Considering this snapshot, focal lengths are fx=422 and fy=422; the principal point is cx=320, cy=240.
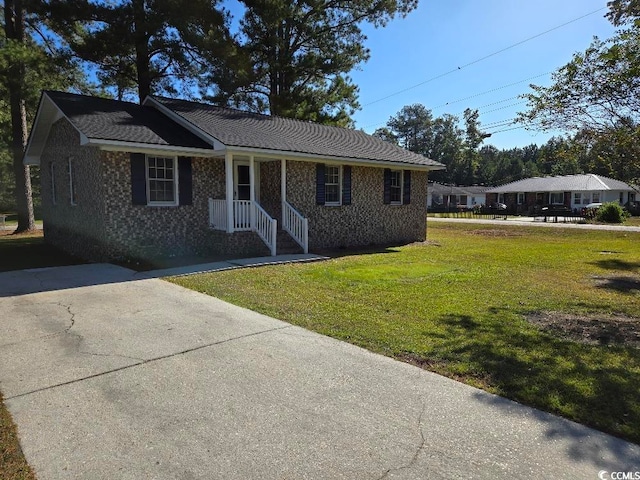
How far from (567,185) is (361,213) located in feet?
112

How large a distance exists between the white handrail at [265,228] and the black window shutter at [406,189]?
6.53m

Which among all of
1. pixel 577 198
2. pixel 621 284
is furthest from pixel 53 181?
pixel 577 198

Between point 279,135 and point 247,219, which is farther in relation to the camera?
point 279,135

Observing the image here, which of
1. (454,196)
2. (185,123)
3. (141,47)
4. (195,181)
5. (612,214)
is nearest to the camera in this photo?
(195,181)

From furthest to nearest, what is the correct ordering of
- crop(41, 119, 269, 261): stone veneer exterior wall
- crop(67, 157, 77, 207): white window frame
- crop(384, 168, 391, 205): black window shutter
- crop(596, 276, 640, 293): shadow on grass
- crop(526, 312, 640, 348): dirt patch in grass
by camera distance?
crop(384, 168, 391, 205): black window shutter → crop(67, 157, 77, 207): white window frame → crop(41, 119, 269, 261): stone veneer exterior wall → crop(596, 276, 640, 293): shadow on grass → crop(526, 312, 640, 348): dirt patch in grass

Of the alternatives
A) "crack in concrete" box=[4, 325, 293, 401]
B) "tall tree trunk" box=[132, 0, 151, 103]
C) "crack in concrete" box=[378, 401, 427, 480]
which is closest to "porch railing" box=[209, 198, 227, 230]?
"crack in concrete" box=[4, 325, 293, 401]

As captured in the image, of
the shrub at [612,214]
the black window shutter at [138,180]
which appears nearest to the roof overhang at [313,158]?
the black window shutter at [138,180]

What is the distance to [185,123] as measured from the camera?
40.5 ft

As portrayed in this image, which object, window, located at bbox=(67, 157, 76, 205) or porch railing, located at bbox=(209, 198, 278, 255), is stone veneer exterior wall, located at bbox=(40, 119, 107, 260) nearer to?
window, located at bbox=(67, 157, 76, 205)

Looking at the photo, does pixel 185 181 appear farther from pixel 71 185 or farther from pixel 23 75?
pixel 23 75

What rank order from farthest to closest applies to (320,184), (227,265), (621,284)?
(320,184), (227,265), (621,284)

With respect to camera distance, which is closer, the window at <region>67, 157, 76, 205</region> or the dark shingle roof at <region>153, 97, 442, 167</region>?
the dark shingle roof at <region>153, 97, 442, 167</region>

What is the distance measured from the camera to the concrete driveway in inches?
101

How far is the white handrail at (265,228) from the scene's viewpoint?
1155cm
